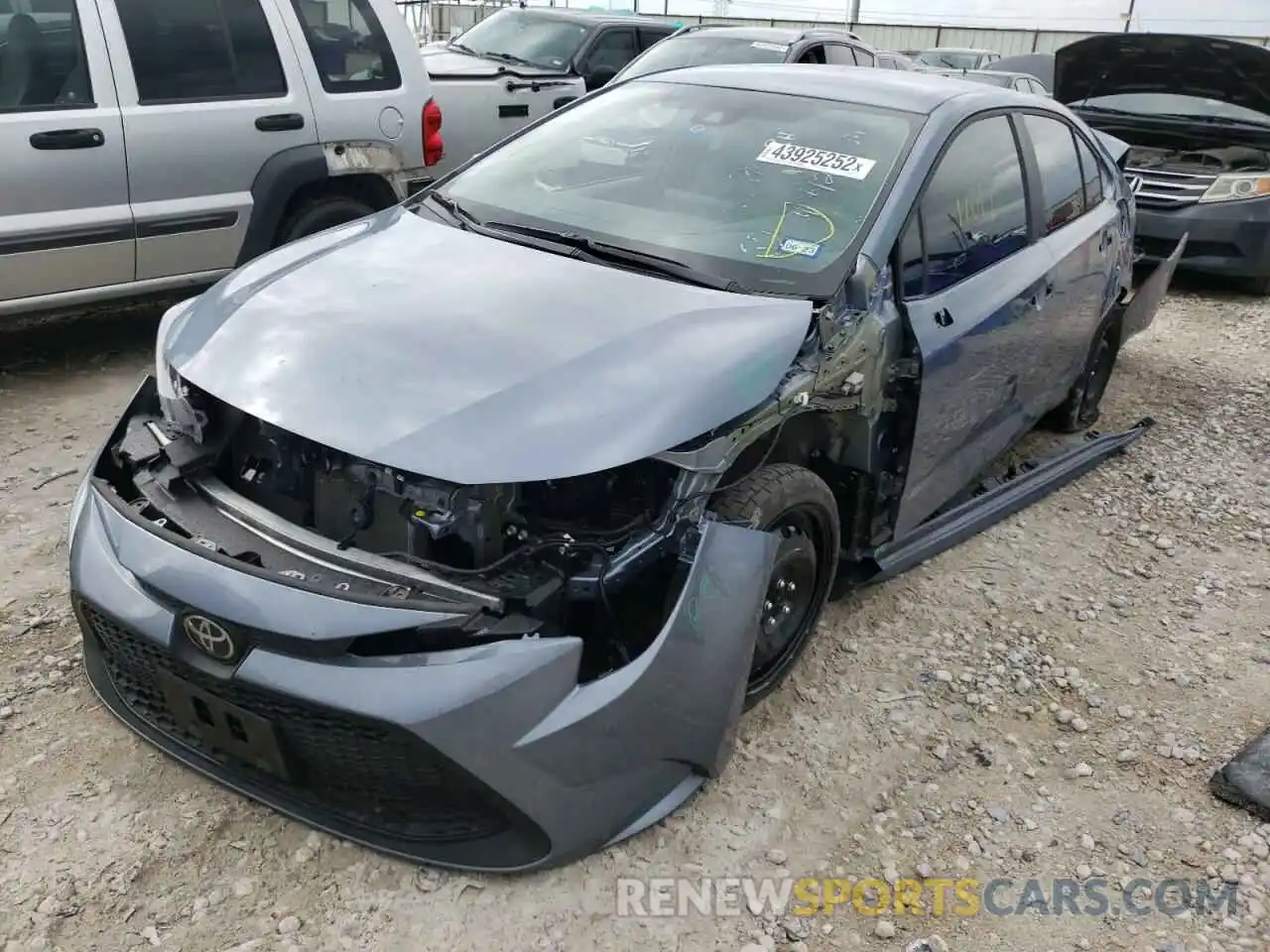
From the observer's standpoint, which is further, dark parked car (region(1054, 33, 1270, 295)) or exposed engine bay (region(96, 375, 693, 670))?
dark parked car (region(1054, 33, 1270, 295))

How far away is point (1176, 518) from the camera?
4.33m

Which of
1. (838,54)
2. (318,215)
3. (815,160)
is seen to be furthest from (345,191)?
(838,54)

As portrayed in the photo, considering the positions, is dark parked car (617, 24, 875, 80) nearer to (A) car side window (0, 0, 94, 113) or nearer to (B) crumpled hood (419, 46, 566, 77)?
(B) crumpled hood (419, 46, 566, 77)

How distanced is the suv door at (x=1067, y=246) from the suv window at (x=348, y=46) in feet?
11.0

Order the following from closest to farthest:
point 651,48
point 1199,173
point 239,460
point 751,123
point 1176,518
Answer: point 239,460
point 751,123
point 1176,518
point 1199,173
point 651,48

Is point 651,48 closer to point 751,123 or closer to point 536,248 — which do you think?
point 751,123

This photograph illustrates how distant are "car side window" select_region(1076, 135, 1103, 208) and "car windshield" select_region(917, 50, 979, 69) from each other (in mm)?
16374

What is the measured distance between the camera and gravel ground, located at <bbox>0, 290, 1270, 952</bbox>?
2201 mm

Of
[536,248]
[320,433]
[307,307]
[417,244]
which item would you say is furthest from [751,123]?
[320,433]

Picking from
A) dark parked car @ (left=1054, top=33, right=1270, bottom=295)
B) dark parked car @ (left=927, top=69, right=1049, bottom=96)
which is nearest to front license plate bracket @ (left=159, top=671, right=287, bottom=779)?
dark parked car @ (left=1054, top=33, right=1270, bottom=295)

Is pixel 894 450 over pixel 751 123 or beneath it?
beneath

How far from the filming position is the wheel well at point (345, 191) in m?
5.17

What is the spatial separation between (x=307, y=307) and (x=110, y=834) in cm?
135

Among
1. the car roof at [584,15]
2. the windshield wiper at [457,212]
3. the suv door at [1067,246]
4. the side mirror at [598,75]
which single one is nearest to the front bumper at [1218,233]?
the suv door at [1067,246]
